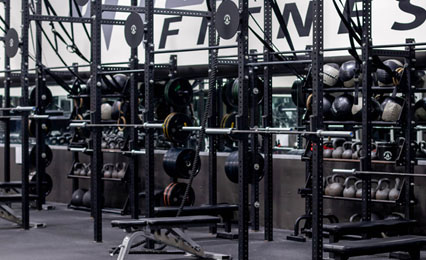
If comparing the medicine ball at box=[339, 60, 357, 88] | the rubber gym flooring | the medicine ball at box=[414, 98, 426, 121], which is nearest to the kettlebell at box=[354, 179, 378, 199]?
the rubber gym flooring

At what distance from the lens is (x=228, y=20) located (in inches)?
229

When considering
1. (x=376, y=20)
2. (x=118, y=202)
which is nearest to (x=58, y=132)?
(x=118, y=202)

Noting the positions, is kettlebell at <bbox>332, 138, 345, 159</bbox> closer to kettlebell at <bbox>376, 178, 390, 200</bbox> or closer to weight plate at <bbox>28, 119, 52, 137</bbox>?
kettlebell at <bbox>376, 178, 390, 200</bbox>

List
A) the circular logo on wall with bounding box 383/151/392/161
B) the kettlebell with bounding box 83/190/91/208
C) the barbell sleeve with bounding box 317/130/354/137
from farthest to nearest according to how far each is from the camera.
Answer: the kettlebell with bounding box 83/190/91/208 < the circular logo on wall with bounding box 383/151/392/161 < the barbell sleeve with bounding box 317/130/354/137

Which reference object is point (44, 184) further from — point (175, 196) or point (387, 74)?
point (387, 74)

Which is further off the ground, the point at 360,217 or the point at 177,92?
the point at 177,92

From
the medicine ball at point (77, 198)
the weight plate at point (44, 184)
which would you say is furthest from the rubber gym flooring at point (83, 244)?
the medicine ball at point (77, 198)

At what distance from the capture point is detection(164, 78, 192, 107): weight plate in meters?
8.09

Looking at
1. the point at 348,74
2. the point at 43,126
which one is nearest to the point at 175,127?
the point at 348,74

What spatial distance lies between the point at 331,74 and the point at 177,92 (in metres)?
1.75

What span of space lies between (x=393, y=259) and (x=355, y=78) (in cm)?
154

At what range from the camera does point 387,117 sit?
6.66 metres

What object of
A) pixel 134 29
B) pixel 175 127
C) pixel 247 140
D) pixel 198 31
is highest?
pixel 198 31

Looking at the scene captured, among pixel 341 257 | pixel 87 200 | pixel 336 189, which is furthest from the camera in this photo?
pixel 87 200
